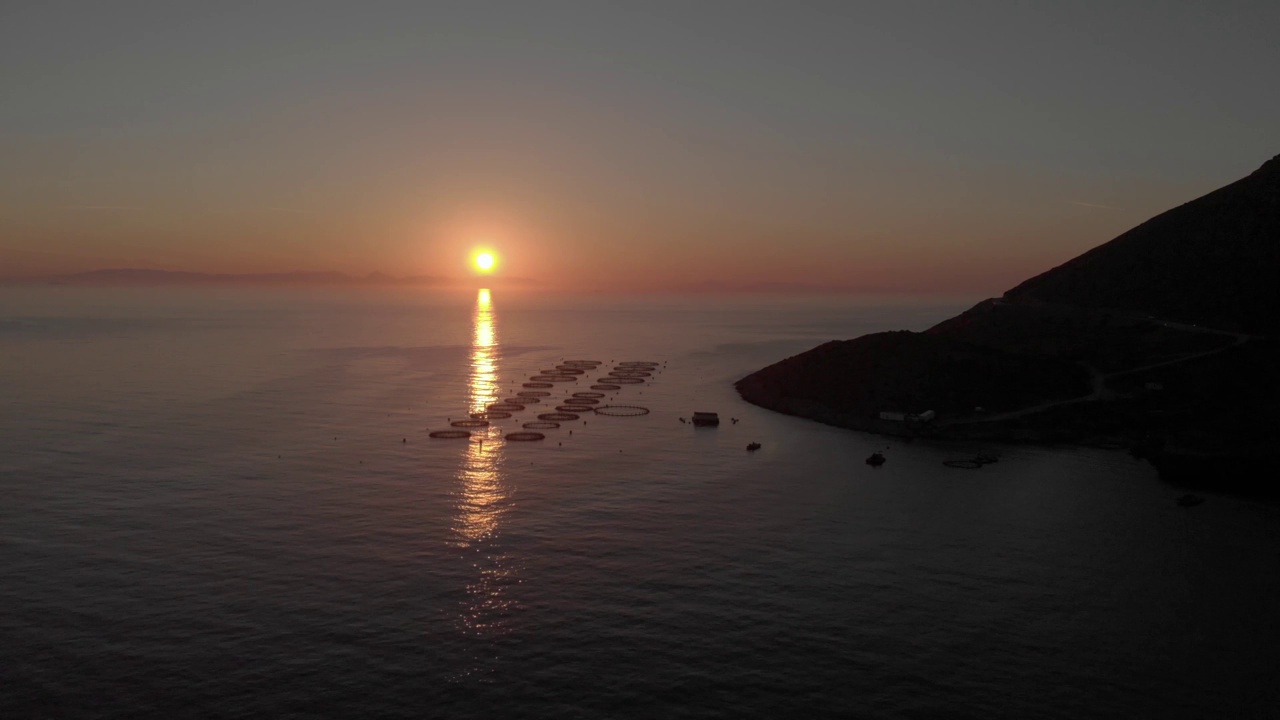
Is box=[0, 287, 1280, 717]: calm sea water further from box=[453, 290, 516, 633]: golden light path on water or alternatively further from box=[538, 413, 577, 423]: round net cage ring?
box=[538, 413, 577, 423]: round net cage ring

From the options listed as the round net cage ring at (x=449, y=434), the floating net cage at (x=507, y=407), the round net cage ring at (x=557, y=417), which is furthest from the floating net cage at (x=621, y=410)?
the round net cage ring at (x=449, y=434)

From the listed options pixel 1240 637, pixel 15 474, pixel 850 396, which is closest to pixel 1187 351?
pixel 850 396

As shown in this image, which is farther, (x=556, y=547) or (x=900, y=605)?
(x=556, y=547)

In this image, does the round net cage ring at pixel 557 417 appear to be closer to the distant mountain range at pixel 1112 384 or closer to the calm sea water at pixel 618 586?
the calm sea water at pixel 618 586

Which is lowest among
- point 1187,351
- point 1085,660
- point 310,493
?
point 1085,660

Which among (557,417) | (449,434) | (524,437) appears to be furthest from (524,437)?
(557,417)

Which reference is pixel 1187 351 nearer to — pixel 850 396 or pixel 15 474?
pixel 850 396

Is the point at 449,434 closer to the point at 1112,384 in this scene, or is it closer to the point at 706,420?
the point at 706,420
